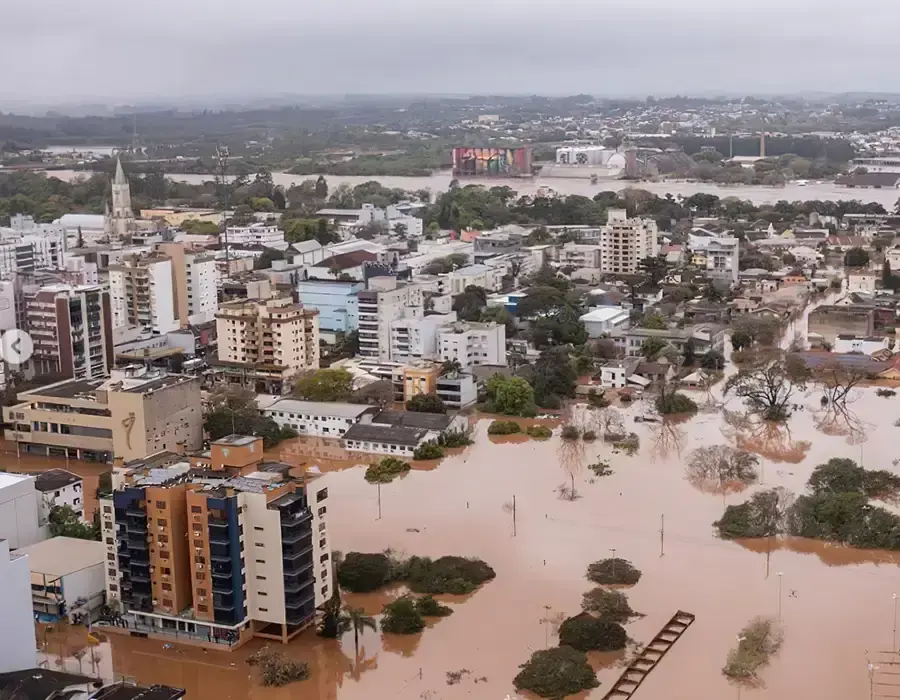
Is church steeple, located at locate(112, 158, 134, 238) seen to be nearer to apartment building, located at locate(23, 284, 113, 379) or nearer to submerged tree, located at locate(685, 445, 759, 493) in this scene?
apartment building, located at locate(23, 284, 113, 379)

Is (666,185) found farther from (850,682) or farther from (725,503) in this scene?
(850,682)

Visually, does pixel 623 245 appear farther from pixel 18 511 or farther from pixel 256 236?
pixel 18 511

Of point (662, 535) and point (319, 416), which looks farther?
point (319, 416)

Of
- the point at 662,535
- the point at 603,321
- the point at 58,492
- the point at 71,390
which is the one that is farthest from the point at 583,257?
the point at 58,492

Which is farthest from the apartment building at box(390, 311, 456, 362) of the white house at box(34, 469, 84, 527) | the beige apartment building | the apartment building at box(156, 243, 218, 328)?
the white house at box(34, 469, 84, 527)

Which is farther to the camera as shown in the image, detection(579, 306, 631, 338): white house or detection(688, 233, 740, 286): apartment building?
detection(688, 233, 740, 286): apartment building

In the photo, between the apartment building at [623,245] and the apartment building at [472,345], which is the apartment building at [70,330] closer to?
the apartment building at [472,345]
